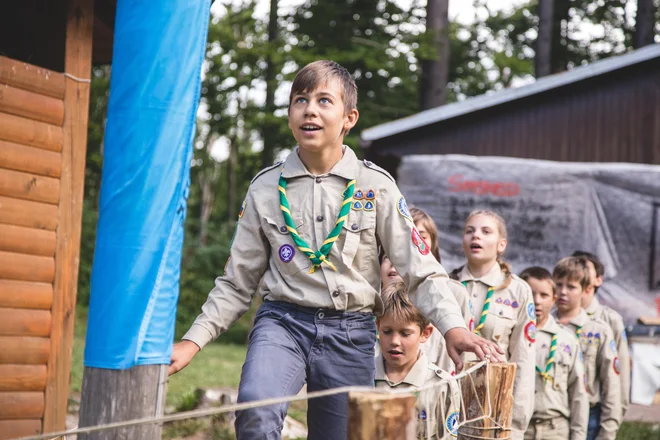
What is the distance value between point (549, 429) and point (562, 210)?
5145mm

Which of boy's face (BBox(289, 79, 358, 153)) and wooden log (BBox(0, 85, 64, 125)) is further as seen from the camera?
wooden log (BBox(0, 85, 64, 125))

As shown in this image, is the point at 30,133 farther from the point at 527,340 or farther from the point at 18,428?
the point at 527,340

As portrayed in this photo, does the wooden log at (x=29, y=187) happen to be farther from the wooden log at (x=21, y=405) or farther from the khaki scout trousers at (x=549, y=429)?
the khaki scout trousers at (x=549, y=429)

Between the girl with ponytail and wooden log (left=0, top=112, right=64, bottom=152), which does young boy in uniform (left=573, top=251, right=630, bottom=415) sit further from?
wooden log (left=0, top=112, right=64, bottom=152)

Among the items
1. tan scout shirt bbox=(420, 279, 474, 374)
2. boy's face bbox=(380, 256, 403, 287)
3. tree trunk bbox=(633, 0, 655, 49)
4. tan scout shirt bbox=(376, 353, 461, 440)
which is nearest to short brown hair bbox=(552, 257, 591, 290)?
tan scout shirt bbox=(420, 279, 474, 374)

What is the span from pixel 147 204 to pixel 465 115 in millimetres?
10062

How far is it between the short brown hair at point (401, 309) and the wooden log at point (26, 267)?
2363mm

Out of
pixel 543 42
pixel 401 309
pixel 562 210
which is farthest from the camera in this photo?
pixel 543 42

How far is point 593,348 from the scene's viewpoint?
267 inches

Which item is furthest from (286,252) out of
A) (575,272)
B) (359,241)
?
(575,272)

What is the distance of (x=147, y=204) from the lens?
8.59ft

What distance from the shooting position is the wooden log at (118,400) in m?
2.61

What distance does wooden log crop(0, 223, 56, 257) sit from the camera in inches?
208

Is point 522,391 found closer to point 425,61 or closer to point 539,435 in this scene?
point 539,435
